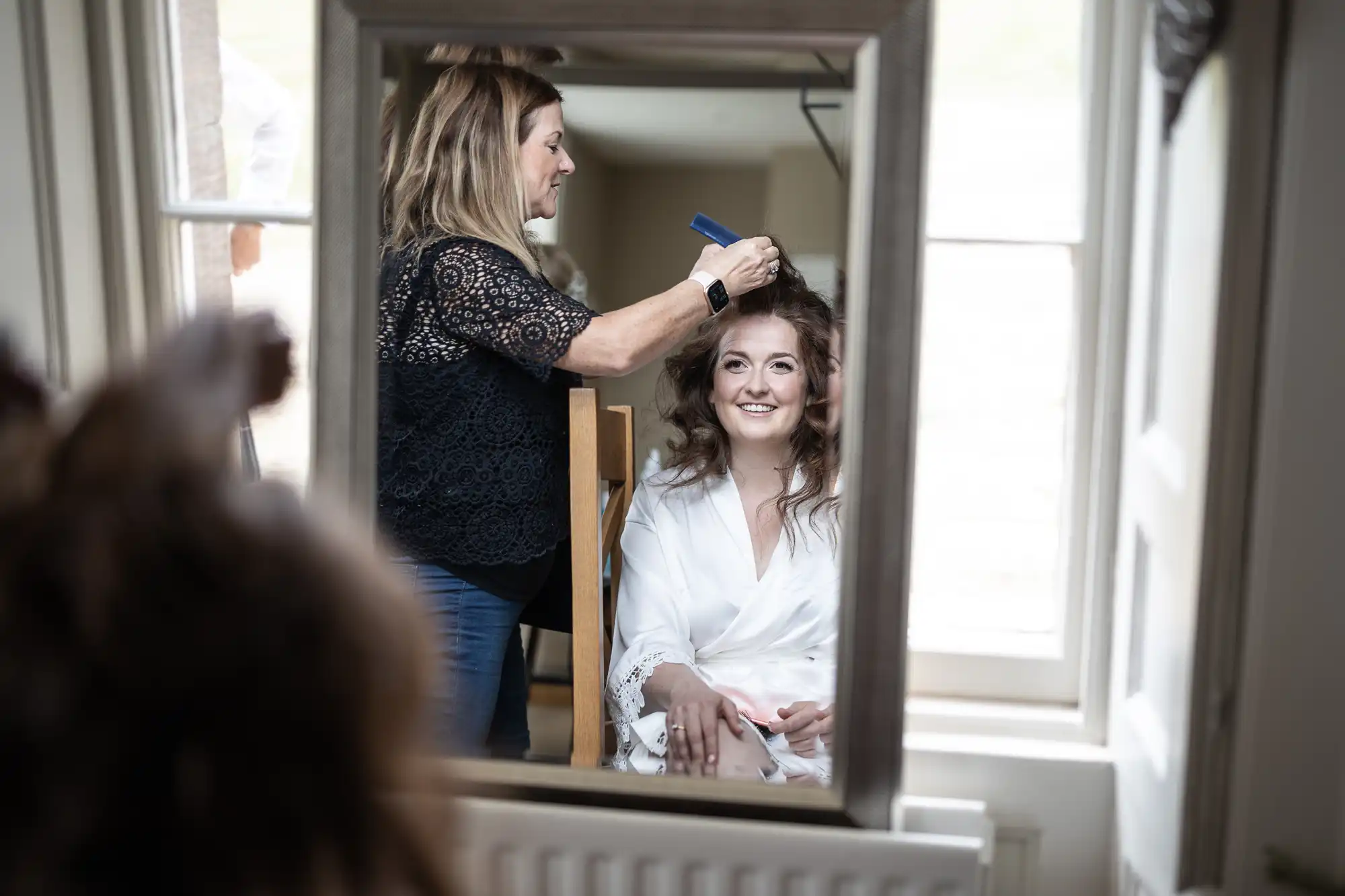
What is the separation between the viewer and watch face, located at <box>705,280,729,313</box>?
1.36 meters

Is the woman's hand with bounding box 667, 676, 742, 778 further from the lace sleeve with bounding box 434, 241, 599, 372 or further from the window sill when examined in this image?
the lace sleeve with bounding box 434, 241, 599, 372

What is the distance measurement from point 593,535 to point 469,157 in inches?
19.4

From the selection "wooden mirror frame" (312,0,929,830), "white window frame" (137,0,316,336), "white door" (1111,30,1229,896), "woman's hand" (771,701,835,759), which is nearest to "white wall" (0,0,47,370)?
"white window frame" (137,0,316,336)

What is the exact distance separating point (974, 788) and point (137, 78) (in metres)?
1.58

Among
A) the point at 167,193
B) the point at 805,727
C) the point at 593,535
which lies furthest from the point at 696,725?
the point at 167,193

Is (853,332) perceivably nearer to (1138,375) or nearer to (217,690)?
(1138,375)

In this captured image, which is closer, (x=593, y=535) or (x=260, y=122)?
(x=593, y=535)

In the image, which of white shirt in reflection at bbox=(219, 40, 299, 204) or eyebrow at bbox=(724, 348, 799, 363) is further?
white shirt in reflection at bbox=(219, 40, 299, 204)

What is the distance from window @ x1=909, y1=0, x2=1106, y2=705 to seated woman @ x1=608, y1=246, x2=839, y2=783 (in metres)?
0.23

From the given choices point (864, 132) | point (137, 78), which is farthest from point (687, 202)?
point (137, 78)

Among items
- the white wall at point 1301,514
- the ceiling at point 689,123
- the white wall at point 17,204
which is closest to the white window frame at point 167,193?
the white wall at point 17,204

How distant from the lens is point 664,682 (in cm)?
141

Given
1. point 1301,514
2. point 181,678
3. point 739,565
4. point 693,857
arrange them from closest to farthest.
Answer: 1. point 181,678
2. point 1301,514
3. point 693,857
4. point 739,565

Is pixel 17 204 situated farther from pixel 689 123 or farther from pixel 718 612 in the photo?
pixel 718 612
